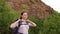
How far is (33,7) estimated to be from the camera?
35.8 ft

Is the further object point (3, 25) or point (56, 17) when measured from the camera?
point (56, 17)

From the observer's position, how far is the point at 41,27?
8.11 metres

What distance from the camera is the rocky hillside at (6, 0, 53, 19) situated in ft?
33.3

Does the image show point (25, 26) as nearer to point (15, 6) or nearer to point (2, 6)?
point (2, 6)

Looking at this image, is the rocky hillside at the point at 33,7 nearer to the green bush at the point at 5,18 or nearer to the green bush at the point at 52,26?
the green bush at the point at 52,26

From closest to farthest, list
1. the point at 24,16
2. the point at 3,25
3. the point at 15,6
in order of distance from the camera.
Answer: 1. the point at 24,16
2. the point at 3,25
3. the point at 15,6

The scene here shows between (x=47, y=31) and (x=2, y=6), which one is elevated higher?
(x=2, y=6)

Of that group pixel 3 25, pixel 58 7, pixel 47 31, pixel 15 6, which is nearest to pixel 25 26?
pixel 3 25

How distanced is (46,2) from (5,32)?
183 inches

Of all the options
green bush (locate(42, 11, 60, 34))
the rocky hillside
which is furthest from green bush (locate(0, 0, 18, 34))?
the rocky hillside

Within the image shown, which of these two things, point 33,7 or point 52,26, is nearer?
point 52,26

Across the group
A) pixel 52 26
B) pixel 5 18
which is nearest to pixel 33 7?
pixel 52 26

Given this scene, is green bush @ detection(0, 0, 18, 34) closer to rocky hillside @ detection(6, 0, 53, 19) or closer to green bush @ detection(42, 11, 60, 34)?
green bush @ detection(42, 11, 60, 34)

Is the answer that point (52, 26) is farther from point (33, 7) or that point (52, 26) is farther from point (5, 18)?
point (33, 7)
